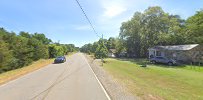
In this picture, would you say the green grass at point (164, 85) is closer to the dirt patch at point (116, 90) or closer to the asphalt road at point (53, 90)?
the dirt patch at point (116, 90)

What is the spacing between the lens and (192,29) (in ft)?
158

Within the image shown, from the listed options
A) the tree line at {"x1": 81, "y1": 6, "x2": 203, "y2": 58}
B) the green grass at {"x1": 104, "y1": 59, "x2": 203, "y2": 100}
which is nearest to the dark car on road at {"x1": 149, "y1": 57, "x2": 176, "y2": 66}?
the tree line at {"x1": 81, "y1": 6, "x2": 203, "y2": 58}

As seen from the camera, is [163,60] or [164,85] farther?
[163,60]

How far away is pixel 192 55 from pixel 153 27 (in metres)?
18.1

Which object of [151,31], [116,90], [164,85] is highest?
[151,31]

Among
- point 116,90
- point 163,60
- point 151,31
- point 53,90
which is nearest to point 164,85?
point 116,90

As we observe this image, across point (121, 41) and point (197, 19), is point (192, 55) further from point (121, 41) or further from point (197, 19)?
point (121, 41)

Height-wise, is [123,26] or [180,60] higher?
[123,26]

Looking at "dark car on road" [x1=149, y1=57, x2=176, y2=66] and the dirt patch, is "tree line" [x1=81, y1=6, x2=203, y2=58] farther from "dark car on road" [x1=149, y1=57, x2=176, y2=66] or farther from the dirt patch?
the dirt patch

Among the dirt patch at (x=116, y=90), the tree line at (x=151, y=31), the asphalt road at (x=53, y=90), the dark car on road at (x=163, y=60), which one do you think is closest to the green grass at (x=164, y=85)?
the dirt patch at (x=116, y=90)

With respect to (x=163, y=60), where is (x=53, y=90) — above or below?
below

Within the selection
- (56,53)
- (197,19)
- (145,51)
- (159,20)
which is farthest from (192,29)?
(56,53)

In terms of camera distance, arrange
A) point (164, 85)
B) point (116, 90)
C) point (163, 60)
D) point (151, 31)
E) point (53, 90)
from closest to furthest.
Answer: point (53, 90), point (116, 90), point (164, 85), point (163, 60), point (151, 31)

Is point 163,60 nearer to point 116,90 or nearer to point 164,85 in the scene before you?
point 164,85
